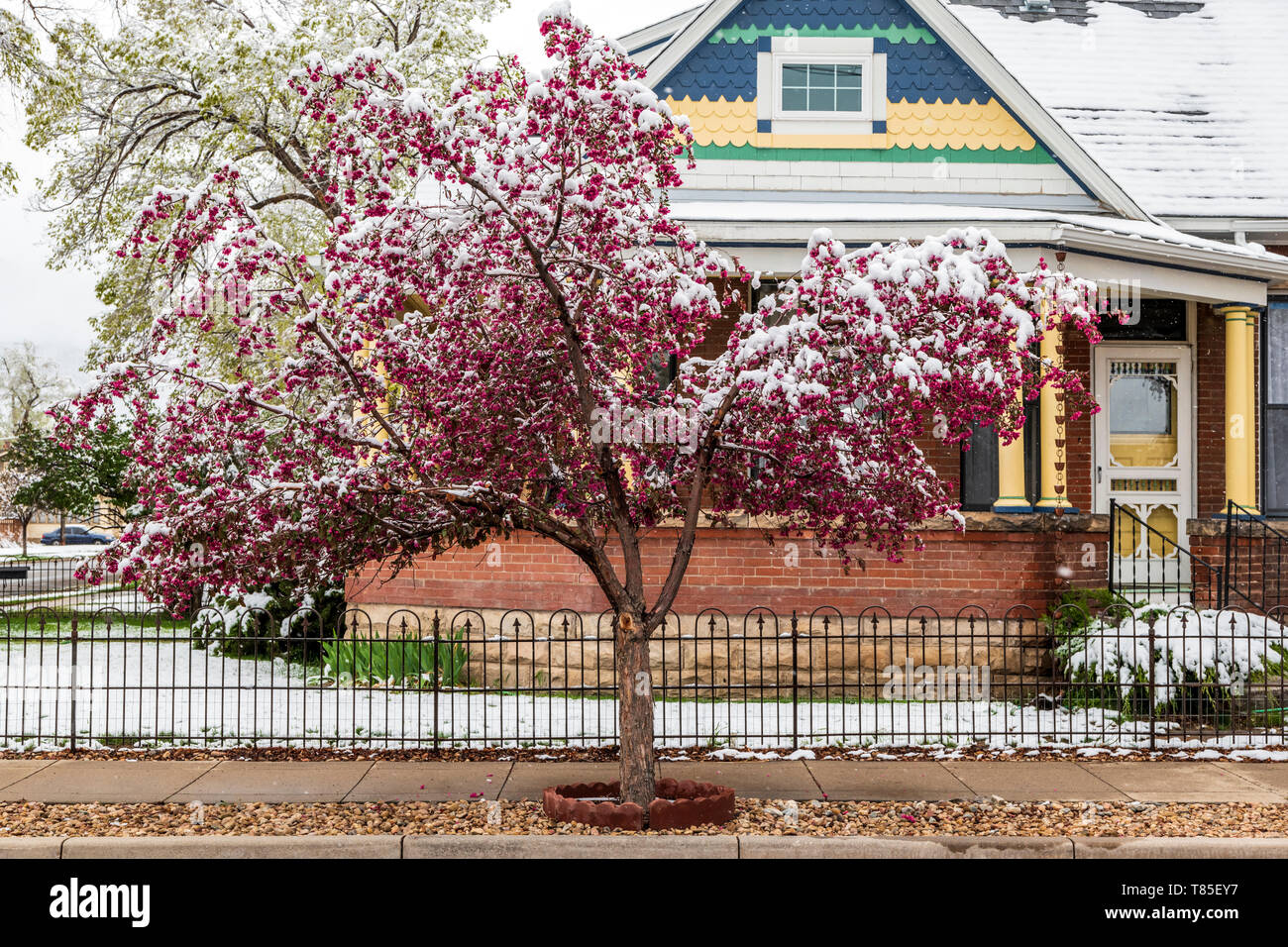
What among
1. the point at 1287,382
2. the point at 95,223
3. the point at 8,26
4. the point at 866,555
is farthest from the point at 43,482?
the point at 1287,382

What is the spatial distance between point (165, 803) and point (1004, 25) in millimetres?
14515

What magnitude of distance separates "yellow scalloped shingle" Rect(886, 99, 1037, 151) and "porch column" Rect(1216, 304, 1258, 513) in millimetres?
3039

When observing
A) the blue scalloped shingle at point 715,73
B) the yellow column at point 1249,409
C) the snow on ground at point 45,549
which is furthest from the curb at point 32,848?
the snow on ground at point 45,549

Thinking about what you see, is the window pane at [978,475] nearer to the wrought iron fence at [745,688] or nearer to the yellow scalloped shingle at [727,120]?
the wrought iron fence at [745,688]

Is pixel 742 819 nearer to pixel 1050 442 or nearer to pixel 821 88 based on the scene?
pixel 1050 442

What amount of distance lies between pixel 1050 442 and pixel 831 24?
17.4 ft

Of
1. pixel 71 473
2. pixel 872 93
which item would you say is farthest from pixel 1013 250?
pixel 71 473

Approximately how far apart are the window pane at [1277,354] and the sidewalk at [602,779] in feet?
20.8

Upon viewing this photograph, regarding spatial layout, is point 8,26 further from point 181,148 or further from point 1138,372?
point 1138,372

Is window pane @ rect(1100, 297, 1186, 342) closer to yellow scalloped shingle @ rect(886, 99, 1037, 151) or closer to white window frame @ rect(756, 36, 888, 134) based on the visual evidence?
yellow scalloped shingle @ rect(886, 99, 1037, 151)

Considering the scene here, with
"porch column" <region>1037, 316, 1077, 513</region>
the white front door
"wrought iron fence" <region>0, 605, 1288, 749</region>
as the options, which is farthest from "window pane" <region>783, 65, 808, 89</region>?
"wrought iron fence" <region>0, 605, 1288, 749</region>

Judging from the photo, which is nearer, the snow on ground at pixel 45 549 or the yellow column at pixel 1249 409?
the yellow column at pixel 1249 409

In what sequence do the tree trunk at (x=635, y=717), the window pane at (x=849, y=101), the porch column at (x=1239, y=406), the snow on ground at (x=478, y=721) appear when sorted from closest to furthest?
the tree trunk at (x=635, y=717) < the snow on ground at (x=478, y=721) < the porch column at (x=1239, y=406) < the window pane at (x=849, y=101)

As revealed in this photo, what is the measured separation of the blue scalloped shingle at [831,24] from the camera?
13.0 metres
